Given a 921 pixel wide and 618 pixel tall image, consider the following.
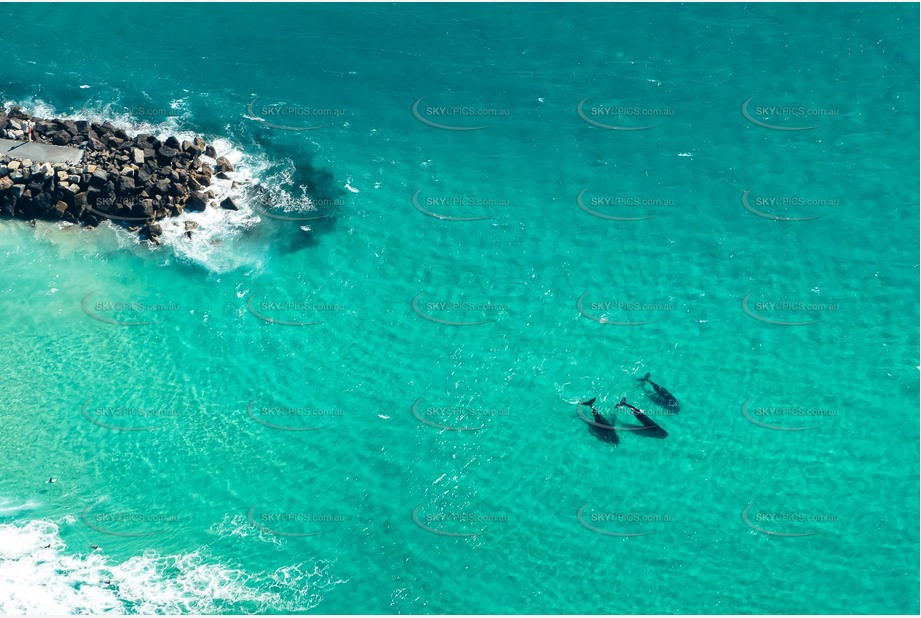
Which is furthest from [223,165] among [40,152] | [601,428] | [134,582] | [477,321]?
[601,428]

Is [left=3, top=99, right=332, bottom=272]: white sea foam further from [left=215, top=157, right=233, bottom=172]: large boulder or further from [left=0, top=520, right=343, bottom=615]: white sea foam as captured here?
[left=0, top=520, right=343, bottom=615]: white sea foam

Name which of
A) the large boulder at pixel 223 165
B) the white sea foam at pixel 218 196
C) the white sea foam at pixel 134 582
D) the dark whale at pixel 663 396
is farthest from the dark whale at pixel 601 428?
the large boulder at pixel 223 165

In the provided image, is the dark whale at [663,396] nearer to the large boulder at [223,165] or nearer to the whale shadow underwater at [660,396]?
the whale shadow underwater at [660,396]

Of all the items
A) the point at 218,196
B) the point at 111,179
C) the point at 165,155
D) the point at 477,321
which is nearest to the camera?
the point at 477,321

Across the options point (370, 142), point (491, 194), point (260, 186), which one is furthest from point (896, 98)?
point (260, 186)

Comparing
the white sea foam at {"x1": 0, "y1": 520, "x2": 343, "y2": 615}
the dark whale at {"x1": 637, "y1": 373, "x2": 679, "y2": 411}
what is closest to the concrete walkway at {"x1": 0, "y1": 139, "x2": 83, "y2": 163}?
the white sea foam at {"x1": 0, "y1": 520, "x2": 343, "y2": 615}

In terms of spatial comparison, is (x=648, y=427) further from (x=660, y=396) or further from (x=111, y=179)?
(x=111, y=179)

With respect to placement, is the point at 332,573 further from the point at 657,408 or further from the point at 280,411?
the point at 657,408
